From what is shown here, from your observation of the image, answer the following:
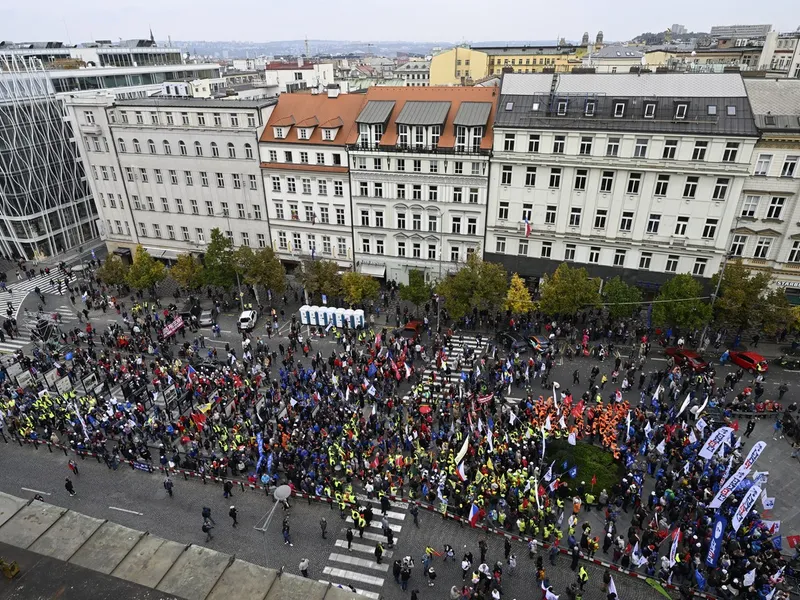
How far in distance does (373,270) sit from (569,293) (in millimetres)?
20370

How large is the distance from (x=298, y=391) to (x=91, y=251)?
49263mm

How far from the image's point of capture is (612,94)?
45438 millimetres

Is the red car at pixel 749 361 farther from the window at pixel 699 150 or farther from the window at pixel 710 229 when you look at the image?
the window at pixel 699 150

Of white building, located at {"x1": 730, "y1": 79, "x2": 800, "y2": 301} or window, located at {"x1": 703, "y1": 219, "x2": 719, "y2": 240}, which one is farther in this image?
window, located at {"x1": 703, "y1": 219, "x2": 719, "y2": 240}

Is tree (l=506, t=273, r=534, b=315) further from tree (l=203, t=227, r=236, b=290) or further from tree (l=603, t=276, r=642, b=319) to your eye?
tree (l=203, t=227, r=236, b=290)

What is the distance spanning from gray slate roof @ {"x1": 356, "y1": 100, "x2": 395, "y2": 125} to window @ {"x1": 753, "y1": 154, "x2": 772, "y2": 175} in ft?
104

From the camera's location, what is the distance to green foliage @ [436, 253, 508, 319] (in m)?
44.9

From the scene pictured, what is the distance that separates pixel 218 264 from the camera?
170ft

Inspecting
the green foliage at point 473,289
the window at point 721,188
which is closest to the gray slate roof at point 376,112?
the green foliage at point 473,289

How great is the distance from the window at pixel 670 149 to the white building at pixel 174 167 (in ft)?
123

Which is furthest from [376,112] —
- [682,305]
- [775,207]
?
[775,207]

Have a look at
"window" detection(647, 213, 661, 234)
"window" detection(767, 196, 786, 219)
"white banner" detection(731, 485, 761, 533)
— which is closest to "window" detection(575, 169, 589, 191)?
"window" detection(647, 213, 661, 234)

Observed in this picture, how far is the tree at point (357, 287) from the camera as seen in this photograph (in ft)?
160

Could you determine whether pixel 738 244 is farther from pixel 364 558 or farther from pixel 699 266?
pixel 364 558
